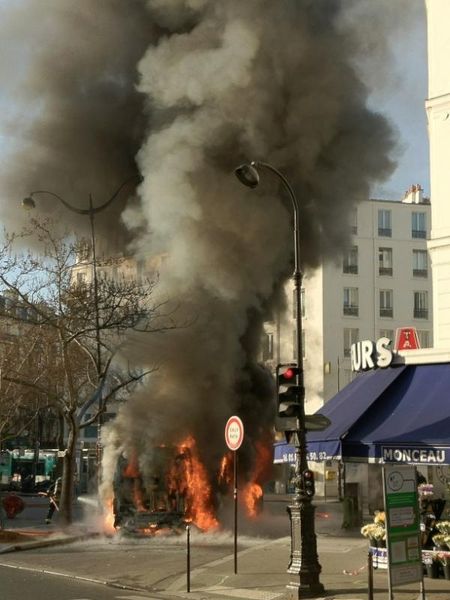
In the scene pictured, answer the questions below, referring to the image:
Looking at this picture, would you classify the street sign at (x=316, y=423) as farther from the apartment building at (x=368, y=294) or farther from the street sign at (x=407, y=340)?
the apartment building at (x=368, y=294)

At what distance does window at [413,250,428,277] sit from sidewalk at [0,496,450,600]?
1174 inches

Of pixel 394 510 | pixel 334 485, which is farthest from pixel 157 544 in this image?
pixel 334 485

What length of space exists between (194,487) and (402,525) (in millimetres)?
12874

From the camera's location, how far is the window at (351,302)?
4728 centimetres

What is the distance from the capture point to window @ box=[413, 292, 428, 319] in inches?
1886

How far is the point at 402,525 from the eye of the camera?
32.2 ft

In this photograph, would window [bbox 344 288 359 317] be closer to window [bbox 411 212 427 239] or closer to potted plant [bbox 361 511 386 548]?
window [bbox 411 212 427 239]

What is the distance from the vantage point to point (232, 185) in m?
24.4

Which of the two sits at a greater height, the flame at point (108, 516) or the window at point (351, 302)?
the window at point (351, 302)

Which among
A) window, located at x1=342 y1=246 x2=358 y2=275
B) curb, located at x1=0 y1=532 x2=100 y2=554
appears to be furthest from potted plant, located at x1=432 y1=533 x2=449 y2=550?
window, located at x1=342 y1=246 x2=358 y2=275

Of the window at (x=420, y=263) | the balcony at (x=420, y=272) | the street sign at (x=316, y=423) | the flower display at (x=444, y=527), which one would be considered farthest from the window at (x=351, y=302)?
the street sign at (x=316, y=423)

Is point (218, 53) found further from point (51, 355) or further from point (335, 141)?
point (51, 355)

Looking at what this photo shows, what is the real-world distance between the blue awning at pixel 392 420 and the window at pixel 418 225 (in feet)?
116

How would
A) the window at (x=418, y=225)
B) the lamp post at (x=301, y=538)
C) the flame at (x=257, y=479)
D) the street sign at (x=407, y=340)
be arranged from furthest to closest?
the window at (x=418, y=225) < the flame at (x=257, y=479) < the street sign at (x=407, y=340) < the lamp post at (x=301, y=538)
